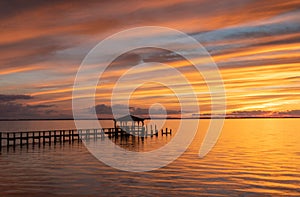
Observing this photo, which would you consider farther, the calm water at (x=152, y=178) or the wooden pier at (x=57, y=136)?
the wooden pier at (x=57, y=136)

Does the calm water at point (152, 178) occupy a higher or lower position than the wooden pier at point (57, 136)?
lower

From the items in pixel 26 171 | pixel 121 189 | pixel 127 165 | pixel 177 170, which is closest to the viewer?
pixel 121 189

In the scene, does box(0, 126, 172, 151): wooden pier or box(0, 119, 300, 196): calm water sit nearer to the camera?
box(0, 119, 300, 196): calm water

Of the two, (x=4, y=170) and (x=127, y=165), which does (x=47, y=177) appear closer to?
(x=4, y=170)

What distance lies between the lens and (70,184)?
23.6 metres

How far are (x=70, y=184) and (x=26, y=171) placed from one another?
6.41m

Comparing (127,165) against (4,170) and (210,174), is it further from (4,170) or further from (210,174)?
(4,170)

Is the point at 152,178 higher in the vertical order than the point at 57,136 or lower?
lower

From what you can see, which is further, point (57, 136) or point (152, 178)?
point (57, 136)

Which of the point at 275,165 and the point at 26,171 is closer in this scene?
the point at 26,171

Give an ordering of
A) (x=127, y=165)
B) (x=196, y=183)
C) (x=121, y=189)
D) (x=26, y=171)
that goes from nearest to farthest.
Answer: (x=121, y=189), (x=196, y=183), (x=26, y=171), (x=127, y=165)

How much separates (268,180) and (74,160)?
1755cm

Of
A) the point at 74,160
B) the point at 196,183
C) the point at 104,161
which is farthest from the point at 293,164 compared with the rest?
the point at 74,160

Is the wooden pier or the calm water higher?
the wooden pier
